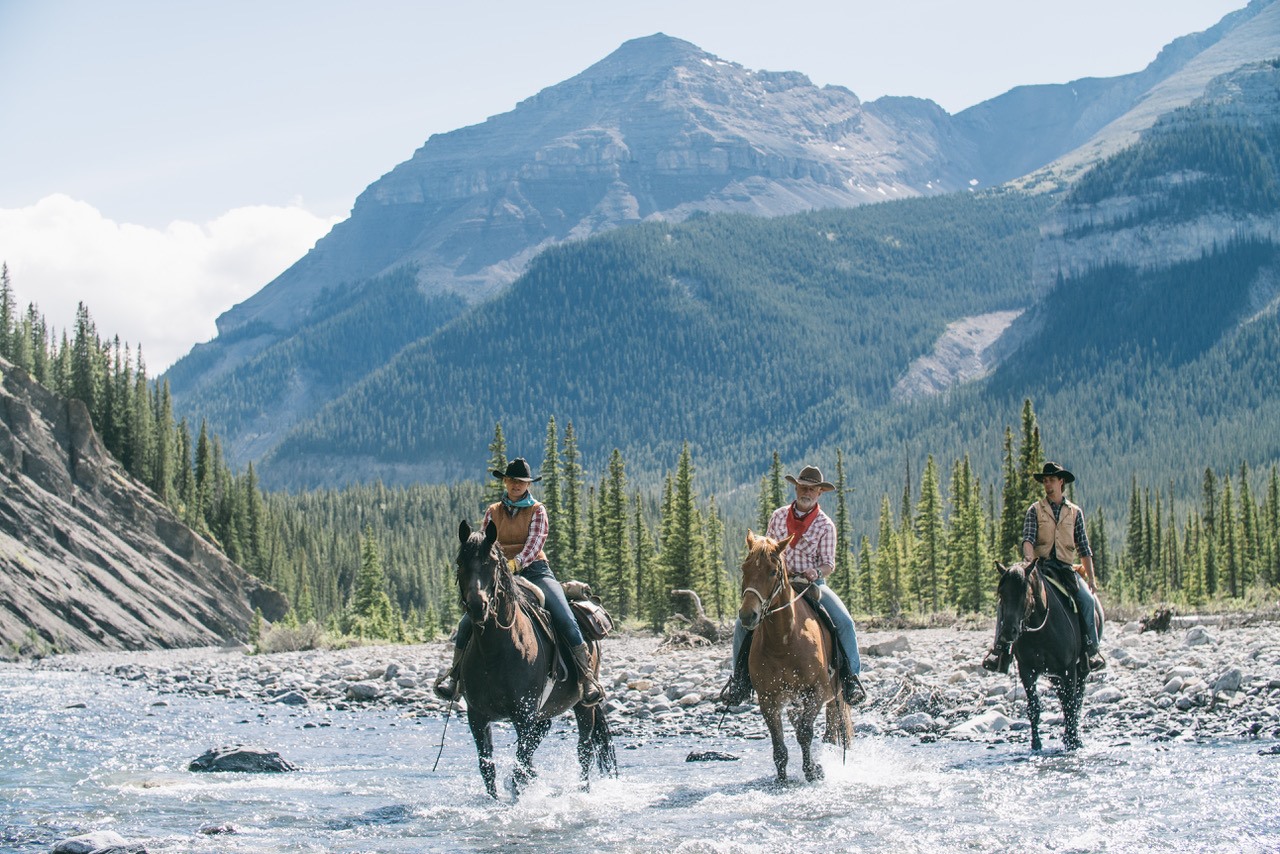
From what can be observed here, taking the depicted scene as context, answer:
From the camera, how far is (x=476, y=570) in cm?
1541

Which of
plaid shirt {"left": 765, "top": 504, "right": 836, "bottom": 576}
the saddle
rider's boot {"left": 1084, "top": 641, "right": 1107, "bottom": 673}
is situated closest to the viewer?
the saddle

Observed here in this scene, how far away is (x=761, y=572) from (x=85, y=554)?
62610 millimetres

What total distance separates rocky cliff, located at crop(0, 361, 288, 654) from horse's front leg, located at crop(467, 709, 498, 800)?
47659 millimetres

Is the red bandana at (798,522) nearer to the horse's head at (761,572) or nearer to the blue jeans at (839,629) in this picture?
the blue jeans at (839,629)

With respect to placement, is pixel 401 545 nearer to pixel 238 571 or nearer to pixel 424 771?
pixel 238 571

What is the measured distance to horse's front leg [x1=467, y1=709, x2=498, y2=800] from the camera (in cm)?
1669

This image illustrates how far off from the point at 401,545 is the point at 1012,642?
152695 mm

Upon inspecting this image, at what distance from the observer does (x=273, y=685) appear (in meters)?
37.2

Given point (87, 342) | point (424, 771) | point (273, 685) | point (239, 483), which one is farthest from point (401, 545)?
point (424, 771)

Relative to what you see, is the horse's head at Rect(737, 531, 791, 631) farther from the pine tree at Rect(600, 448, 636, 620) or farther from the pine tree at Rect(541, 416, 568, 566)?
the pine tree at Rect(600, 448, 636, 620)

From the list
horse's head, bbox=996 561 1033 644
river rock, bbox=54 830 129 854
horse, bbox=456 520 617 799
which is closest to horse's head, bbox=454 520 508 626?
horse, bbox=456 520 617 799

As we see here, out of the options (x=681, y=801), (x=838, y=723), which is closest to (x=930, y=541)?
(x=838, y=723)

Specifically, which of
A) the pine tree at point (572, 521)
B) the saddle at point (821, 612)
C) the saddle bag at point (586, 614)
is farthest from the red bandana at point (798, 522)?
the pine tree at point (572, 521)

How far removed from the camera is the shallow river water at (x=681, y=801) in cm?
1458
